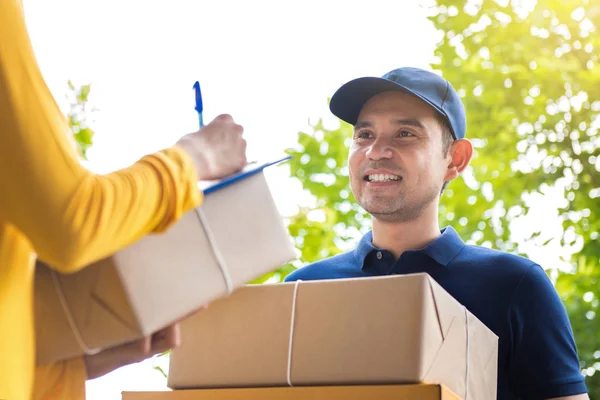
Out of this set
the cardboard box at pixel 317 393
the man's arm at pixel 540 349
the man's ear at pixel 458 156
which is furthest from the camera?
the man's ear at pixel 458 156

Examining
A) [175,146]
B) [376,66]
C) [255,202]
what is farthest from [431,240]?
[376,66]

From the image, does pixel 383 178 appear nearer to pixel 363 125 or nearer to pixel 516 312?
pixel 363 125

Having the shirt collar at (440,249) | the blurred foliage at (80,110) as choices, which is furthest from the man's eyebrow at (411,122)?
the blurred foliage at (80,110)

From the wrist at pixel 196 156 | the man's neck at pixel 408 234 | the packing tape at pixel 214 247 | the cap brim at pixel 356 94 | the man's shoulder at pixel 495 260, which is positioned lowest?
the man's shoulder at pixel 495 260

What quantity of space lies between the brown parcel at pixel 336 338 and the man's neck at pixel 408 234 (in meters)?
0.46

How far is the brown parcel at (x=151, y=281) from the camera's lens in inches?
33.7

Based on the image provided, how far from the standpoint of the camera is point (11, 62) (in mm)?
711

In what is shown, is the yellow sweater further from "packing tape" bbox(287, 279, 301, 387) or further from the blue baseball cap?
the blue baseball cap

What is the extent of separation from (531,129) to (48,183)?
10.1 feet

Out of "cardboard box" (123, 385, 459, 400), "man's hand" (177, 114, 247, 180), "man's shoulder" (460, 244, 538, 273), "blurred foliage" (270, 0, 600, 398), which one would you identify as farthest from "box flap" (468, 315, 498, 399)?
"blurred foliage" (270, 0, 600, 398)

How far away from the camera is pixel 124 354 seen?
1.04 m

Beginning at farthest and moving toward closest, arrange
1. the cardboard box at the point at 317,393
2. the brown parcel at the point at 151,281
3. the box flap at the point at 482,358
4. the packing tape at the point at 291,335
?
the box flap at the point at 482,358 → the packing tape at the point at 291,335 → the cardboard box at the point at 317,393 → the brown parcel at the point at 151,281

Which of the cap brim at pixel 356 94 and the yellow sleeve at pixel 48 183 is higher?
Result: the cap brim at pixel 356 94

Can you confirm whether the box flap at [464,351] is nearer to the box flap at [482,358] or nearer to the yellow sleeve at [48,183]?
the box flap at [482,358]
